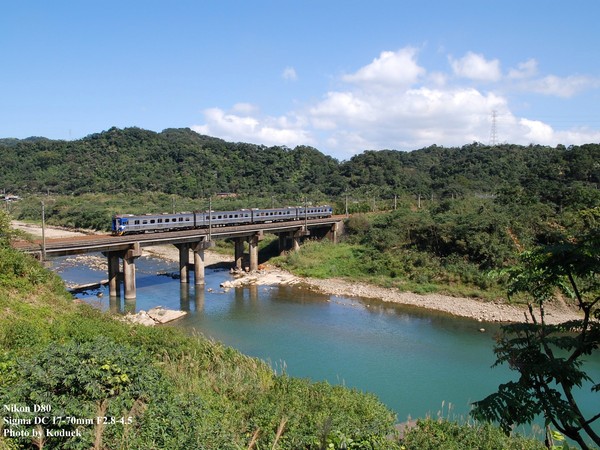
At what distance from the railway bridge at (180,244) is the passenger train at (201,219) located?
1355 mm

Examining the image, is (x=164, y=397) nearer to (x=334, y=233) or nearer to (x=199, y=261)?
(x=199, y=261)

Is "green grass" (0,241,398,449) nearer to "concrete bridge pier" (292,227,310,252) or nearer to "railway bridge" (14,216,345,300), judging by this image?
"railway bridge" (14,216,345,300)

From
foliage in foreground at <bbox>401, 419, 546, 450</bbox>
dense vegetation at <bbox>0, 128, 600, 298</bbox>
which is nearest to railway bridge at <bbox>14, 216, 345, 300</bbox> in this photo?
dense vegetation at <bbox>0, 128, 600, 298</bbox>

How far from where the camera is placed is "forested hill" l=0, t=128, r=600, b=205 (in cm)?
7438

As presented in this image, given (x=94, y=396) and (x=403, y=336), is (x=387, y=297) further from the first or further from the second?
(x=94, y=396)

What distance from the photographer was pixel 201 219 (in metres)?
36.5

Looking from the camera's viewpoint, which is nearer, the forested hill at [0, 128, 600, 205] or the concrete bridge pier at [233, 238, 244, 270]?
the concrete bridge pier at [233, 238, 244, 270]

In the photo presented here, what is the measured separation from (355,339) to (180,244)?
1660 centimetres

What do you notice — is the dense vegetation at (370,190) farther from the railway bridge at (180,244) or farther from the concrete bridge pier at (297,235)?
the railway bridge at (180,244)

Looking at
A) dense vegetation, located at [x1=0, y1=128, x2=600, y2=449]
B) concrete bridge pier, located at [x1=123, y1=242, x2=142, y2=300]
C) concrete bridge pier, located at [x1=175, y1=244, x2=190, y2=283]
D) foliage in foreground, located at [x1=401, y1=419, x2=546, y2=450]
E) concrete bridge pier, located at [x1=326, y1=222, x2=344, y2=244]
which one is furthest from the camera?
concrete bridge pier, located at [x1=326, y1=222, x2=344, y2=244]

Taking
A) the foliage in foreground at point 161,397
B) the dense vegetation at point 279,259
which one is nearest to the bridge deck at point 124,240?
the dense vegetation at point 279,259

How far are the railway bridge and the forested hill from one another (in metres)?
29.9

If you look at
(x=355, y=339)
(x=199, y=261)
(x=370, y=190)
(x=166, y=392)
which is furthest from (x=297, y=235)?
(x=166, y=392)

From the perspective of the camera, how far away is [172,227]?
3416 cm
